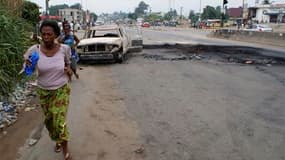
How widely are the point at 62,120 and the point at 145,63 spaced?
11112 mm

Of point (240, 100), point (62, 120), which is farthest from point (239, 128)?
point (62, 120)

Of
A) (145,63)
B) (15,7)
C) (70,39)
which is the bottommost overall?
(145,63)

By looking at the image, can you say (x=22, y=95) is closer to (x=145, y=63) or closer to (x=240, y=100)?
(x=240, y=100)

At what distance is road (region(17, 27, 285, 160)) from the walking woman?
554mm

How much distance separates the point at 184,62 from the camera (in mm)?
16234

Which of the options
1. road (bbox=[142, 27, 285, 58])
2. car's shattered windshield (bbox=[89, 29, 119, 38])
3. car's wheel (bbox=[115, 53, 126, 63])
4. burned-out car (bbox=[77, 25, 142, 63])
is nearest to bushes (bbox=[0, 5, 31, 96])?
burned-out car (bbox=[77, 25, 142, 63])

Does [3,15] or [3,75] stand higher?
[3,15]

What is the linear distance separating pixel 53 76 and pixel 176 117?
113 inches

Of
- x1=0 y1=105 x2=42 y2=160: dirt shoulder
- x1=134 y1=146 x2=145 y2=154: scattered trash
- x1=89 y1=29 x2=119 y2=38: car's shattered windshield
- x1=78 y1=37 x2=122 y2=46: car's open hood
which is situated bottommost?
x1=0 y1=105 x2=42 y2=160: dirt shoulder

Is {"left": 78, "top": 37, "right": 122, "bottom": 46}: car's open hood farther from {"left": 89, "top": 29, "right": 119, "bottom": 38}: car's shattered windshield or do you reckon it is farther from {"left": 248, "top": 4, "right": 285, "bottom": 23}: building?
{"left": 248, "top": 4, "right": 285, "bottom": 23}: building

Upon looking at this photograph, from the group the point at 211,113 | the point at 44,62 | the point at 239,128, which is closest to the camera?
the point at 44,62

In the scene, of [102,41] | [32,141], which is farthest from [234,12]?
[32,141]

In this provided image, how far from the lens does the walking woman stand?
4.94 metres

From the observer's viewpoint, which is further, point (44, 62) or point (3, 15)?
point (3, 15)
